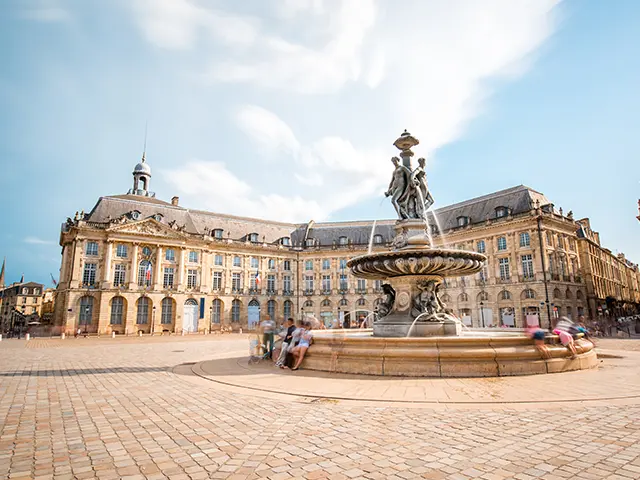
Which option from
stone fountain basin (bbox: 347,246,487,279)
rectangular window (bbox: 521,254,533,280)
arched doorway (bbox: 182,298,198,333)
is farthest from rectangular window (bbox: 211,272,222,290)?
stone fountain basin (bbox: 347,246,487,279)

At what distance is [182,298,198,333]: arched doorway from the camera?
46.7 m

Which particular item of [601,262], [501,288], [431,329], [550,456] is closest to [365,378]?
[431,329]

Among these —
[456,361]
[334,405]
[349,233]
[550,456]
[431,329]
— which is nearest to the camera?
[550,456]

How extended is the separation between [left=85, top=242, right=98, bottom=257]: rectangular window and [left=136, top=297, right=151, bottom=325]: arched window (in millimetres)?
7077

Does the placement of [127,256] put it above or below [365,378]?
above

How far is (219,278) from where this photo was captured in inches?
1999

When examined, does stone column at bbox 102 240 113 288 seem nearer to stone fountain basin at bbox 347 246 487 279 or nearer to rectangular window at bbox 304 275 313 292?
rectangular window at bbox 304 275 313 292

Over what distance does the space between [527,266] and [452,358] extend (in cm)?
3662

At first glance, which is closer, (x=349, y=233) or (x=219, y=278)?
(x=219, y=278)

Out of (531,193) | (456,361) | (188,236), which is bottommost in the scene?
(456,361)

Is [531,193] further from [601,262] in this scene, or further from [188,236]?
[188,236]

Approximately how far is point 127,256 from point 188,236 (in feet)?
23.7

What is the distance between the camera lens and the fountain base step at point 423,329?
10.9m

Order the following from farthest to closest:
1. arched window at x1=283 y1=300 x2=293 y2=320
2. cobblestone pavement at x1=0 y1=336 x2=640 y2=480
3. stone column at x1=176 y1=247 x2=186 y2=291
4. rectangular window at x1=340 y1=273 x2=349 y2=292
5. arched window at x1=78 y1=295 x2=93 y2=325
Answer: rectangular window at x1=340 y1=273 x2=349 y2=292
arched window at x1=283 y1=300 x2=293 y2=320
stone column at x1=176 y1=247 x2=186 y2=291
arched window at x1=78 y1=295 x2=93 y2=325
cobblestone pavement at x1=0 y1=336 x2=640 y2=480
